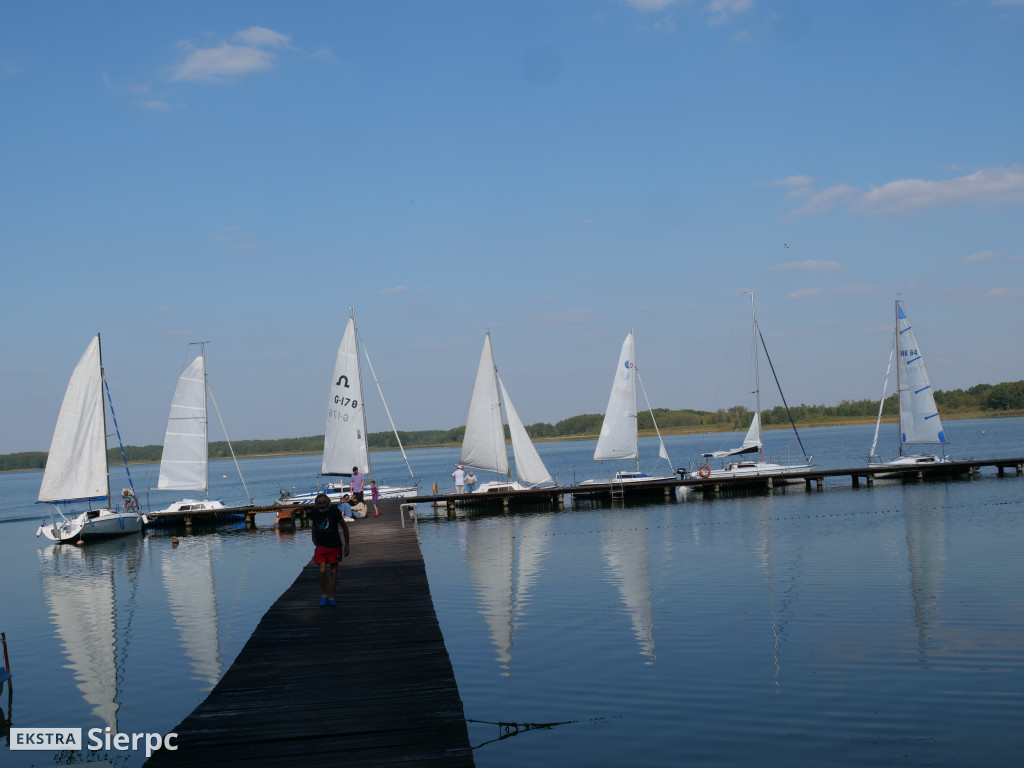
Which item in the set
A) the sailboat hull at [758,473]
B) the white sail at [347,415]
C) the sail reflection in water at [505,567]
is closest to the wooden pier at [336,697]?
the sail reflection in water at [505,567]

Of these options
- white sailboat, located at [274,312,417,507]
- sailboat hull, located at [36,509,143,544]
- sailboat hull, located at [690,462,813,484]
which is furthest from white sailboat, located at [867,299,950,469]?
sailboat hull, located at [36,509,143,544]

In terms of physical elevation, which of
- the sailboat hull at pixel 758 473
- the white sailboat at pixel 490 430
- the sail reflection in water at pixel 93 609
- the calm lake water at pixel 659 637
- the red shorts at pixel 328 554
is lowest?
the calm lake water at pixel 659 637

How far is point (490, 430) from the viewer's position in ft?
156

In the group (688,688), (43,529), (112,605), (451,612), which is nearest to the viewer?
(688,688)

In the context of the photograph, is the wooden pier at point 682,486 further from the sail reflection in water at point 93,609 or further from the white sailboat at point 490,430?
the sail reflection in water at point 93,609

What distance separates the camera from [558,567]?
26.4 meters

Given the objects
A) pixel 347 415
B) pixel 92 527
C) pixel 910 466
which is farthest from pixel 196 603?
pixel 910 466

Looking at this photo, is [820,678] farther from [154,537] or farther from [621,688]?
[154,537]

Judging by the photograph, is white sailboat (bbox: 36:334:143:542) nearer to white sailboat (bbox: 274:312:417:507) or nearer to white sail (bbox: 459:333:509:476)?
white sailboat (bbox: 274:312:417:507)

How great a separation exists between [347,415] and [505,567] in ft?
65.4

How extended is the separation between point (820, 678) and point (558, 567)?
13.4 m

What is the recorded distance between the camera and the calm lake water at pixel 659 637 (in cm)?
1142

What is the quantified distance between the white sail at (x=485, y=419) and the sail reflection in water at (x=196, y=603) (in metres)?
14.1

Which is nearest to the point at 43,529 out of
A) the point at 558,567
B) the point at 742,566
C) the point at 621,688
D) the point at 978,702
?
the point at 558,567
